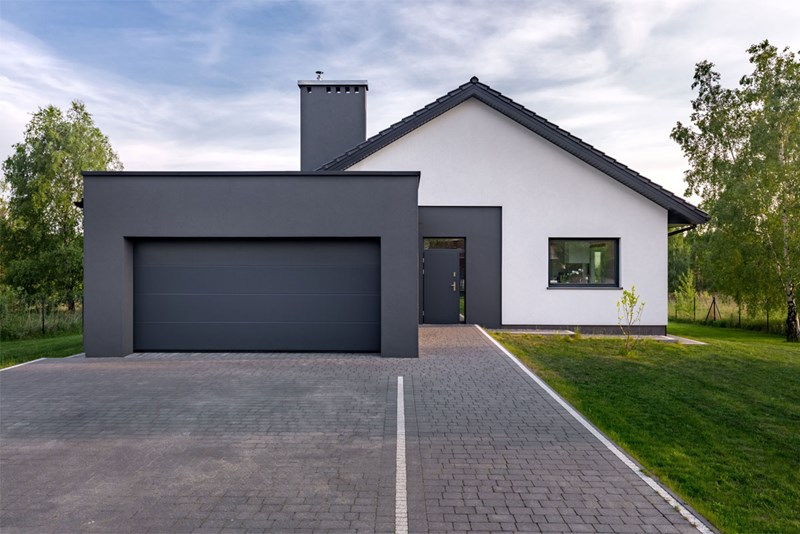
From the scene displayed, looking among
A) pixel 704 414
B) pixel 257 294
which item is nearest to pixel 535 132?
pixel 257 294

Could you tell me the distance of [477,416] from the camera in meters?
5.65

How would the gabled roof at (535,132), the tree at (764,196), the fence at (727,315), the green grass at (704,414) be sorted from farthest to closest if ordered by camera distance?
the fence at (727,315), the tree at (764,196), the gabled roof at (535,132), the green grass at (704,414)

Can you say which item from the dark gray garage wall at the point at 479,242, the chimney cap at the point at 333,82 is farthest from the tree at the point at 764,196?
the chimney cap at the point at 333,82

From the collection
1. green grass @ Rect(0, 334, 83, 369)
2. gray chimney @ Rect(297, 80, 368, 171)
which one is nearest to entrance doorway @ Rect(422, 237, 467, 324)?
gray chimney @ Rect(297, 80, 368, 171)

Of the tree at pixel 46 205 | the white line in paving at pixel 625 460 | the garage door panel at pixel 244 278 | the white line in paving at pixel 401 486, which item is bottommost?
the white line in paving at pixel 625 460

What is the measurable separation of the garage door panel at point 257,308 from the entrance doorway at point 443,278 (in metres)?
4.21

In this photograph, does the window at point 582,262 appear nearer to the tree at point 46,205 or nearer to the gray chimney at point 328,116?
the gray chimney at point 328,116

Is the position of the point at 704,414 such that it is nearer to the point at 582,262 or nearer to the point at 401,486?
the point at 401,486

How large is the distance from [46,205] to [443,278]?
860 inches

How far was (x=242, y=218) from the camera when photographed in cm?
959

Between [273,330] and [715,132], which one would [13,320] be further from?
[715,132]

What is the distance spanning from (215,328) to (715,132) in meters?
19.3

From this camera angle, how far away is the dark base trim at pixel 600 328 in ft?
44.2

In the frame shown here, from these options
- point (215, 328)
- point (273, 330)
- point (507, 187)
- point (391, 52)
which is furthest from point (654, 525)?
point (391, 52)
